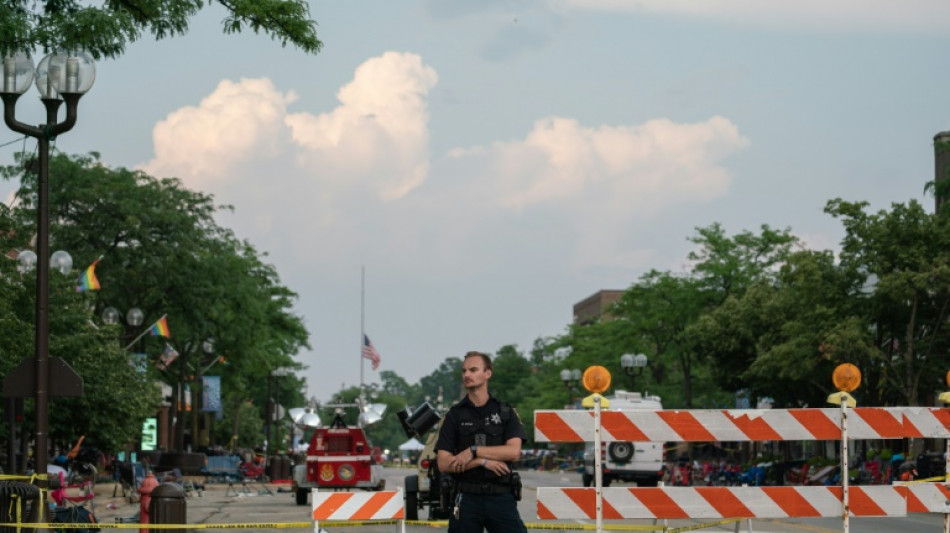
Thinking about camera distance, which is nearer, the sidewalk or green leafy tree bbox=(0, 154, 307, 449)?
the sidewalk

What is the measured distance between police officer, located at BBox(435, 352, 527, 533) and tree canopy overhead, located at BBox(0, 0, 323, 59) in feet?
27.8

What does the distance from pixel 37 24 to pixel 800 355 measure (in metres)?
31.9

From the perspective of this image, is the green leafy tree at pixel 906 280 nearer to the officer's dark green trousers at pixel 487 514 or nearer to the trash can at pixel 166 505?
the trash can at pixel 166 505

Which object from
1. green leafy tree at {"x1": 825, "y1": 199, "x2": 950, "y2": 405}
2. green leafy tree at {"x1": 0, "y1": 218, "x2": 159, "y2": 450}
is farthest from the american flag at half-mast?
green leafy tree at {"x1": 825, "y1": 199, "x2": 950, "y2": 405}

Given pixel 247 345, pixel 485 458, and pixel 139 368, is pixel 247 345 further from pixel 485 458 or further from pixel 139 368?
pixel 485 458

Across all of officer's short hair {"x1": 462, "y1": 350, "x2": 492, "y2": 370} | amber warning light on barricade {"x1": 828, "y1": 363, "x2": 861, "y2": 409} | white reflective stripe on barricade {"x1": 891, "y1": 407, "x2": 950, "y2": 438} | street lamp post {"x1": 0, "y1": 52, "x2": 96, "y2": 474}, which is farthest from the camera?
street lamp post {"x1": 0, "y1": 52, "x2": 96, "y2": 474}

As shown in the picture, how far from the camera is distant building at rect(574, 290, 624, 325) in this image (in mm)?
157750

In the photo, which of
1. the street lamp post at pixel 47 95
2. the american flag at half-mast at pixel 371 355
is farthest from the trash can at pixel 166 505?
the american flag at half-mast at pixel 371 355

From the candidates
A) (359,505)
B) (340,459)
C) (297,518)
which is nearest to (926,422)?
(359,505)

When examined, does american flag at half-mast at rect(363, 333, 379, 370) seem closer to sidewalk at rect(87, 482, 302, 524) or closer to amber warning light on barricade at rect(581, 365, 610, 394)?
sidewalk at rect(87, 482, 302, 524)

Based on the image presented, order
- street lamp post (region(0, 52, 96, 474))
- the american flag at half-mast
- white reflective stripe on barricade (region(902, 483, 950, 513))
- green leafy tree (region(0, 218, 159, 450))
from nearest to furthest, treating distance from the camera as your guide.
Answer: white reflective stripe on barricade (region(902, 483, 950, 513)) < street lamp post (region(0, 52, 96, 474)) < green leafy tree (region(0, 218, 159, 450)) < the american flag at half-mast

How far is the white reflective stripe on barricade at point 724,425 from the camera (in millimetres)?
10820

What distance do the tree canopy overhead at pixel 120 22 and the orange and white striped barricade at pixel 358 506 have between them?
716 cm

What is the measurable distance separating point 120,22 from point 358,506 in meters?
7.48
